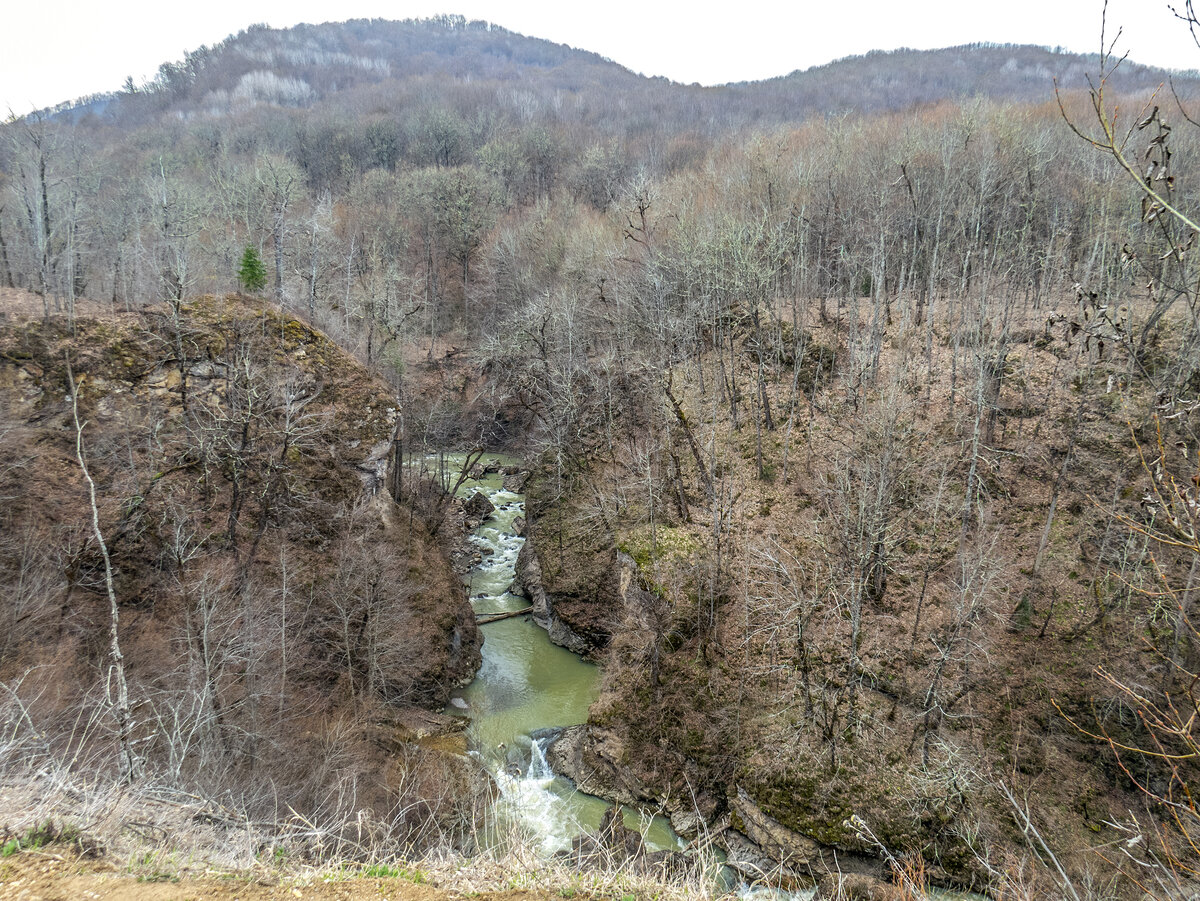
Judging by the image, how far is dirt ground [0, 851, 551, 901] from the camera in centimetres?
543

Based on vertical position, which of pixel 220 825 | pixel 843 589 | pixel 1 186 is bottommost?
pixel 843 589

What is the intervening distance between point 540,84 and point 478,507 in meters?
116

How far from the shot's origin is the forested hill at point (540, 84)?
7662cm

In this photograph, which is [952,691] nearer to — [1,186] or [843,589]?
[843,589]

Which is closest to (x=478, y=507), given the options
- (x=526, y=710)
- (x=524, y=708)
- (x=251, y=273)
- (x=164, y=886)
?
(x=524, y=708)

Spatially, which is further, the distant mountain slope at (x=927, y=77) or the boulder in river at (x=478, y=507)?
the distant mountain slope at (x=927, y=77)

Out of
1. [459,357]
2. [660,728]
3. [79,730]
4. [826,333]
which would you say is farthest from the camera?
[459,357]

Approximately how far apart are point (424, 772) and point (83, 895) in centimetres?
1205

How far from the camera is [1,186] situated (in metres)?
43.0

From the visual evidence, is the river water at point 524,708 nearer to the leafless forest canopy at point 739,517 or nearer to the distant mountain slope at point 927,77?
the leafless forest canopy at point 739,517

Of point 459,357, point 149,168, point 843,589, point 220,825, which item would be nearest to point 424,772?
point 220,825

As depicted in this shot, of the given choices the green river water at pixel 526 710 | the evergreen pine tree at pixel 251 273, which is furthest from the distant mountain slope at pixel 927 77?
the green river water at pixel 526 710

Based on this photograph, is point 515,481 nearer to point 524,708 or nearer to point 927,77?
point 524,708

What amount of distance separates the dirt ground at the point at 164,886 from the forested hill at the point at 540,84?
66500 mm
